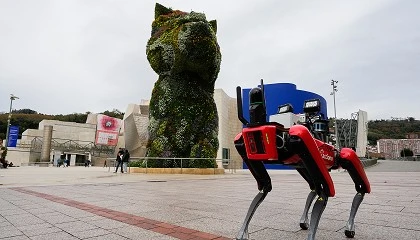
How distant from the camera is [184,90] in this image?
1628cm

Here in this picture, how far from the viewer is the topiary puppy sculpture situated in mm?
15102

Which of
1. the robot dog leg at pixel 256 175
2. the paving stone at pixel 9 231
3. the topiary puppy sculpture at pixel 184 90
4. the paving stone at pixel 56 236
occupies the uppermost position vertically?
the topiary puppy sculpture at pixel 184 90

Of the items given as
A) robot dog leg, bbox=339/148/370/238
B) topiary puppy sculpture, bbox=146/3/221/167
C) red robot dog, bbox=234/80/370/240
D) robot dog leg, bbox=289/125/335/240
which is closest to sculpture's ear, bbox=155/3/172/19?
topiary puppy sculpture, bbox=146/3/221/167

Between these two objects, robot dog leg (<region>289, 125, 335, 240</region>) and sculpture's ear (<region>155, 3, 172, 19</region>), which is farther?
sculpture's ear (<region>155, 3, 172, 19</region>)

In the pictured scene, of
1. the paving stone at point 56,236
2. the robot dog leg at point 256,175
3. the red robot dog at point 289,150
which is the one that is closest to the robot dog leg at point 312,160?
the red robot dog at point 289,150

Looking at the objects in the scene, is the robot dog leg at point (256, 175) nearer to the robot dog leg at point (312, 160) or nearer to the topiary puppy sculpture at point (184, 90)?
the robot dog leg at point (312, 160)

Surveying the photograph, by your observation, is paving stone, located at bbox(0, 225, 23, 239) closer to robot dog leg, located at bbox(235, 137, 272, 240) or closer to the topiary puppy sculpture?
robot dog leg, located at bbox(235, 137, 272, 240)

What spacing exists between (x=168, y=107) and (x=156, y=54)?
306 centimetres

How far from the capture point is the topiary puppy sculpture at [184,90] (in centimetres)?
1510

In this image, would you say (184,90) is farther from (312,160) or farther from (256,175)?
(312,160)

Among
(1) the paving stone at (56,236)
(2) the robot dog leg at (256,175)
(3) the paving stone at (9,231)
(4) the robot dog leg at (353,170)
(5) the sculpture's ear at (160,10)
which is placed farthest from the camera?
(5) the sculpture's ear at (160,10)

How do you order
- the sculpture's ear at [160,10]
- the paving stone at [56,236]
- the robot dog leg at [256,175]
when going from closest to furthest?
the robot dog leg at [256,175] → the paving stone at [56,236] → the sculpture's ear at [160,10]

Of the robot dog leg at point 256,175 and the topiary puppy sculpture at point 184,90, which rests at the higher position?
the topiary puppy sculpture at point 184,90

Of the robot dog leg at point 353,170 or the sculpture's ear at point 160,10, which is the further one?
the sculpture's ear at point 160,10
